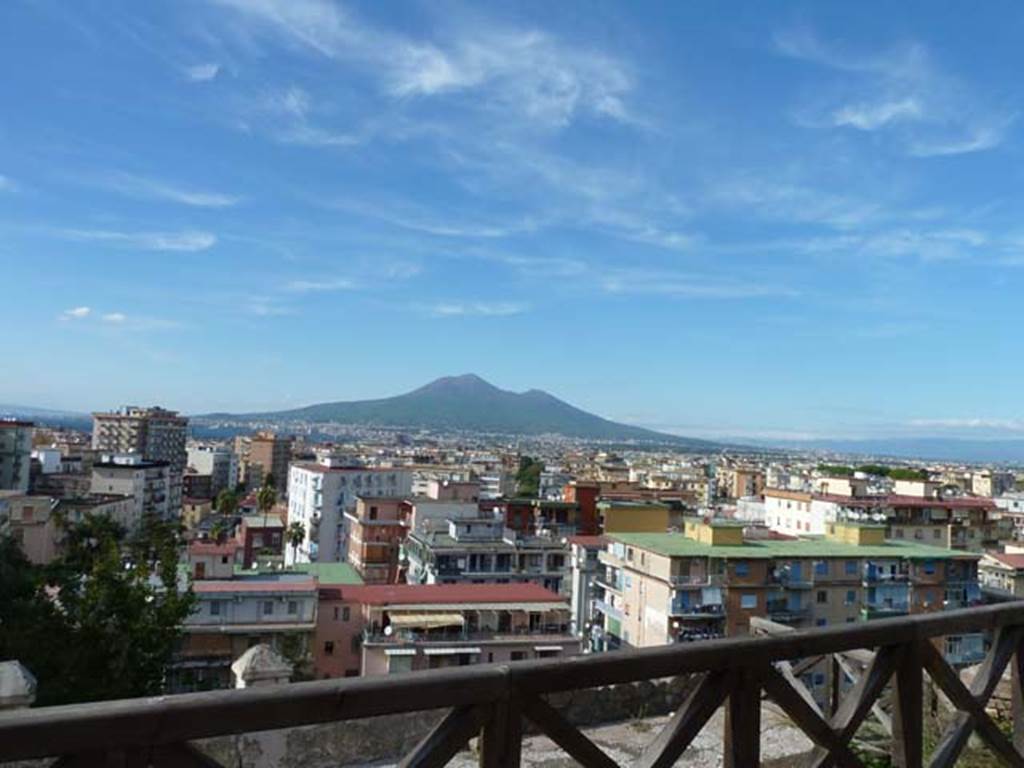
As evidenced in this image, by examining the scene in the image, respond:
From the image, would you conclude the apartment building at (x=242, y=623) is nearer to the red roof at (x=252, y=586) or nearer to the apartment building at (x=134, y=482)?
the red roof at (x=252, y=586)

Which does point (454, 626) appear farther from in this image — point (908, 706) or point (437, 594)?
point (908, 706)

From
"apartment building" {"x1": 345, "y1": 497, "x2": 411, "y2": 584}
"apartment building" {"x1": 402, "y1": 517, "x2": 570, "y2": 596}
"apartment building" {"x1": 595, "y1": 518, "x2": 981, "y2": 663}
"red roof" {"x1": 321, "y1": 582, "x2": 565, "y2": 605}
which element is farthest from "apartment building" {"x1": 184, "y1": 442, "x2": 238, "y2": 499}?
"red roof" {"x1": 321, "y1": 582, "x2": 565, "y2": 605}

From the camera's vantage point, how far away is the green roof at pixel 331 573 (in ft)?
109

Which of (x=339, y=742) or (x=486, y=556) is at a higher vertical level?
(x=339, y=742)

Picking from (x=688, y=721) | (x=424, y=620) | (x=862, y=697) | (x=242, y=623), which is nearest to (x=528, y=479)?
(x=424, y=620)

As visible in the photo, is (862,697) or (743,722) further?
(862,697)

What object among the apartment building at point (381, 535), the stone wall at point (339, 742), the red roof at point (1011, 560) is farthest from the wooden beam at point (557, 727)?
the red roof at point (1011, 560)

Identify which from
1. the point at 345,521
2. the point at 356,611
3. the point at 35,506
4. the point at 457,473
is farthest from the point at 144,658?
the point at 457,473

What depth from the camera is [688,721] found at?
7.04 feet

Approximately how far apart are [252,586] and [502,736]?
26.0 metres

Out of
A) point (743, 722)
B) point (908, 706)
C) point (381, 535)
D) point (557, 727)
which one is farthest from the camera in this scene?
point (381, 535)

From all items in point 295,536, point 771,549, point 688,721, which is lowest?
point 295,536

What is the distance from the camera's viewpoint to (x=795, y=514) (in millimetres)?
54094

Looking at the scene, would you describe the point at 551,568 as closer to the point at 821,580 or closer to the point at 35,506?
the point at 821,580
